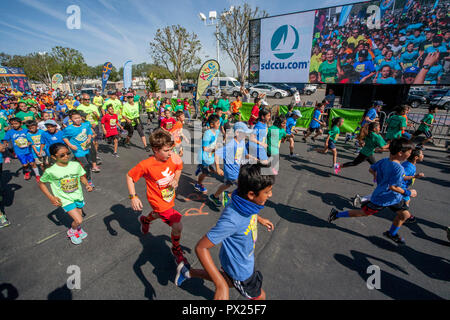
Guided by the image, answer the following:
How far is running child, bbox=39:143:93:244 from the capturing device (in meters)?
3.10

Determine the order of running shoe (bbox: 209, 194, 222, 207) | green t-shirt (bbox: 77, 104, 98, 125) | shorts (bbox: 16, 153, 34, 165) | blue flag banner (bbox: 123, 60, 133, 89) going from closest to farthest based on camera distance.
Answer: running shoe (bbox: 209, 194, 222, 207) → shorts (bbox: 16, 153, 34, 165) → green t-shirt (bbox: 77, 104, 98, 125) → blue flag banner (bbox: 123, 60, 133, 89)

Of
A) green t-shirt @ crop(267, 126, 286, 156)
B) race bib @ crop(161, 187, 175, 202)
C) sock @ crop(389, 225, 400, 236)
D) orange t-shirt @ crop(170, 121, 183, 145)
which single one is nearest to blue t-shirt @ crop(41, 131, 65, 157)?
orange t-shirt @ crop(170, 121, 183, 145)

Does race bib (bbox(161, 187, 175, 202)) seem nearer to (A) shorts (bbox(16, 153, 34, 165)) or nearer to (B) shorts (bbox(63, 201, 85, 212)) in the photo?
(B) shorts (bbox(63, 201, 85, 212))

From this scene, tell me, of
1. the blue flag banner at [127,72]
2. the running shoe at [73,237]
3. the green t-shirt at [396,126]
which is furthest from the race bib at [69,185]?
the blue flag banner at [127,72]

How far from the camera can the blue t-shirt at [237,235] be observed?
1614mm

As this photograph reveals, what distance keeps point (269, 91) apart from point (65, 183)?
2749 cm

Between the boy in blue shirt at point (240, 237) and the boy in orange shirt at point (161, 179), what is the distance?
1.17 m

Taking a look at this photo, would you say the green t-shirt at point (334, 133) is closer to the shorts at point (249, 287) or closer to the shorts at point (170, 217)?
the shorts at point (170, 217)

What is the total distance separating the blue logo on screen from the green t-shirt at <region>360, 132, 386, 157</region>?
11.0 meters

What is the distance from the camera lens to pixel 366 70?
12008 millimetres

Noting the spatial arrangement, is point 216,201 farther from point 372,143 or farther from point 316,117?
point 316,117

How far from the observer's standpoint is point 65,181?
3.24 metres

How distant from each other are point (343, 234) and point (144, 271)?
3463 millimetres
